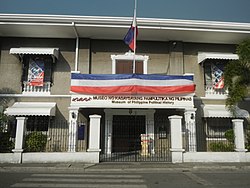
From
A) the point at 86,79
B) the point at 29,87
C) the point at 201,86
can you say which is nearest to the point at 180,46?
the point at 201,86

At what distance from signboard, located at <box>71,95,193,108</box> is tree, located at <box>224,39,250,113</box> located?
111 inches

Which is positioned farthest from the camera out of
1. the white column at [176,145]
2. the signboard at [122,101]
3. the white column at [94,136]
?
the signboard at [122,101]

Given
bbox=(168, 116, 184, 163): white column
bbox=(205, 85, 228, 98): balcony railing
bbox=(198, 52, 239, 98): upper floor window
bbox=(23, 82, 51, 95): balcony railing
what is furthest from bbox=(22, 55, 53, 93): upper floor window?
bbox=(205, 85, 228, 98): balcony railing

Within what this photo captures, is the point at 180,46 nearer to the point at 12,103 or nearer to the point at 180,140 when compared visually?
the point at 180,140

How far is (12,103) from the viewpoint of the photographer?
1427 cm

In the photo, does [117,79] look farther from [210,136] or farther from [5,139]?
[210,136]

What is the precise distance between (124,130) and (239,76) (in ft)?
24.5

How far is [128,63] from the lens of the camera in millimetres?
15539

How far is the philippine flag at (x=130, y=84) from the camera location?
42.4ft

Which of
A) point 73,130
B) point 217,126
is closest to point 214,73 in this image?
point 217,126

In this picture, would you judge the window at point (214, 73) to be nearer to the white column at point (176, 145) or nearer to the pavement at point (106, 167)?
the white column at point (176, 145)

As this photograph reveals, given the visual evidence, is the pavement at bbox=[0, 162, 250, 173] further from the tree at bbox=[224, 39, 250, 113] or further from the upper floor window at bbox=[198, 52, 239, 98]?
the upper floor window at bbox=[198, 52, 239, 98]

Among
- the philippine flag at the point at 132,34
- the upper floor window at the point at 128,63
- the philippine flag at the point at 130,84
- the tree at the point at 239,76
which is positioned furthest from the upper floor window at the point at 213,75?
the philippine flag at the point at 132,34

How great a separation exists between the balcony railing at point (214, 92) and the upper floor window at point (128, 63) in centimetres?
410
